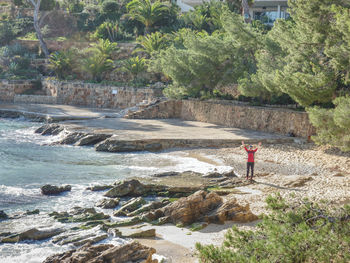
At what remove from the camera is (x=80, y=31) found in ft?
167

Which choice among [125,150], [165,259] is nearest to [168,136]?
[125,150]

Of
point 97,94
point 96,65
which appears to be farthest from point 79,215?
point 96,65

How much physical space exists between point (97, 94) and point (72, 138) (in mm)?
14592

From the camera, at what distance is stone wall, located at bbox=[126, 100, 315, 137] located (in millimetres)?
25109

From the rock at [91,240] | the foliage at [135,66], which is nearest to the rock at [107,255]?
the rock at [91,240]

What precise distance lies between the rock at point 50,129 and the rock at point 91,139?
3329mm

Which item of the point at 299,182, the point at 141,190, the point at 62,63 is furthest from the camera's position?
the point at 62,63

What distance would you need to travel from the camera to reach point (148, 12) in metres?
45.6

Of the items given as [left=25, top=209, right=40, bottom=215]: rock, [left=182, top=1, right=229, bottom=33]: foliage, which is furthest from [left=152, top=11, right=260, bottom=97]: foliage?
[left=25, top=209, right=40, bottom=215]: rock

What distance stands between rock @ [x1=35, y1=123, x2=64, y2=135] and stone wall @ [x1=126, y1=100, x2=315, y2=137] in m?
5.46

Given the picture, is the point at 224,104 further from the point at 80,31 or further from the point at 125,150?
the point at 80,31

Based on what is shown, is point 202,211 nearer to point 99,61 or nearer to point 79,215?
point 79,215

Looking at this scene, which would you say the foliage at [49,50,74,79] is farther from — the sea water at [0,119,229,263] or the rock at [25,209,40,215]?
the rock at [25,209,40,215]

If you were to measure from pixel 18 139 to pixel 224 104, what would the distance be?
11962 mm
